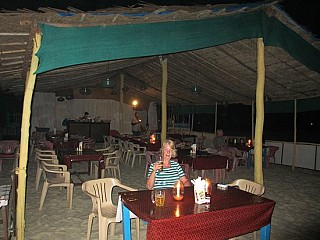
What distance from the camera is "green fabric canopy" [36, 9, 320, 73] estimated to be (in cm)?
328

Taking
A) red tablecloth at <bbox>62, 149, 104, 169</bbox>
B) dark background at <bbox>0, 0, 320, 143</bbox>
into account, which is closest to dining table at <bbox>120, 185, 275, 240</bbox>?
dark background at <bbox>0, 0, 320, 143</bbox>

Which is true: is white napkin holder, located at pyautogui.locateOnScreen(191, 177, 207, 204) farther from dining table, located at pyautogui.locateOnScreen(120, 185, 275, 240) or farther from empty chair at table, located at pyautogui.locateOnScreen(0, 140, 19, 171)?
empty chair at table, located at pyautogui.locateOnScreen(0, 140, 19, 171)

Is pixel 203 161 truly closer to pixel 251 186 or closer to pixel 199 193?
pixel 251 186

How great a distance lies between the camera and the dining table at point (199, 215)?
8.06ft

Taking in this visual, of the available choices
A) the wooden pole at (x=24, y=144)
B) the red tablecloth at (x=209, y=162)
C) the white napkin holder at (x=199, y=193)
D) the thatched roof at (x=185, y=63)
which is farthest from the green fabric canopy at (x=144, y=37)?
the red tablecloth at (x=209, y=162)

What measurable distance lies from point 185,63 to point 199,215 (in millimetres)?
8560

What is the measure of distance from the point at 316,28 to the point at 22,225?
642 centimetres

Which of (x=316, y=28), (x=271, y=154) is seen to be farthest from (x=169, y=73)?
(x=316, y=28)

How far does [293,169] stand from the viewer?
10.2 metres

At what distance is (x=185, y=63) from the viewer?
10.6 meters

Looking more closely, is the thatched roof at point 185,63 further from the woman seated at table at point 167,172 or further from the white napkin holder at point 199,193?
the white napkin holder at point 199,193

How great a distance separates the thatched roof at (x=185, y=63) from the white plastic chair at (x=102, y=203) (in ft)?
6.65

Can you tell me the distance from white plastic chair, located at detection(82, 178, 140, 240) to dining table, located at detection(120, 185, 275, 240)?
0.61 metres

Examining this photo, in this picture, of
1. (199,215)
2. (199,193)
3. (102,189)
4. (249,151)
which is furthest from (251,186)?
(249,151)
